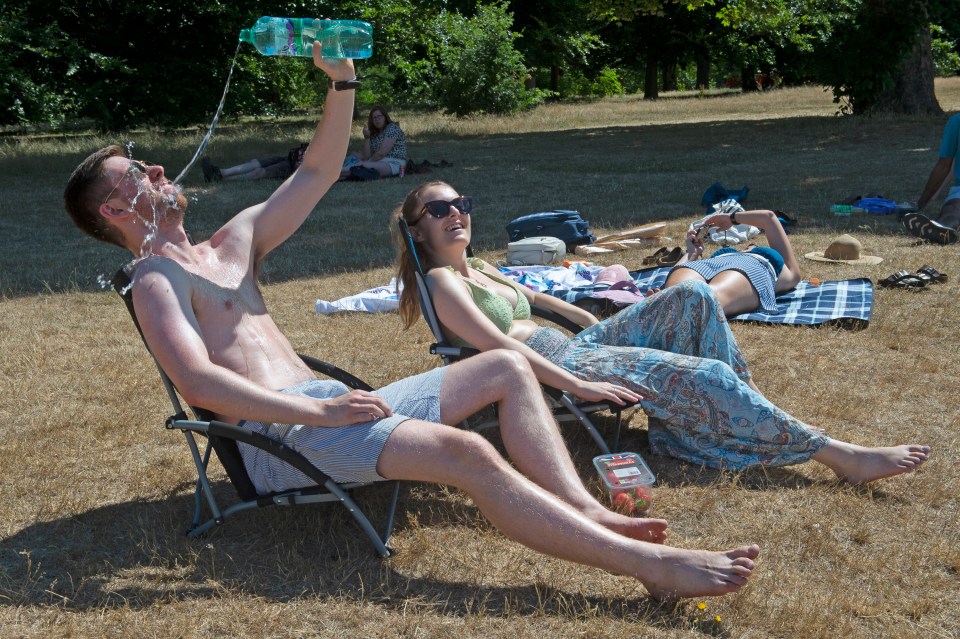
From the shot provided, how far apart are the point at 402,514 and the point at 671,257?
A: 438 cm

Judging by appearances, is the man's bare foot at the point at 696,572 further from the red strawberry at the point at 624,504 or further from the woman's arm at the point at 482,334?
the woman's arm at the point at 482,334

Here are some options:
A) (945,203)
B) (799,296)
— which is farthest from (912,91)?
(799,296)

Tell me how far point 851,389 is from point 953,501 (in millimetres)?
1284

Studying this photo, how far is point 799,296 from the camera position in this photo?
6246mm

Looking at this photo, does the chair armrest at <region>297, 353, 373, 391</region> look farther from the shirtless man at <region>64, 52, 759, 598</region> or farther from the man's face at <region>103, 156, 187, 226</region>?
the man's face at <region>103, 156, 187, 226</region>

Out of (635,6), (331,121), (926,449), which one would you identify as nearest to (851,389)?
(926,449)

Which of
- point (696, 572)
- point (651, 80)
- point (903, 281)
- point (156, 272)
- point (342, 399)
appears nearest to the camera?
point (696, 572)

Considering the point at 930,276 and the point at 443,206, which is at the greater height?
the point at 443,206

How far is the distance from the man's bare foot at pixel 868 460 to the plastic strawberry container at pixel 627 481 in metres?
0.69

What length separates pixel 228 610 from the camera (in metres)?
2.91

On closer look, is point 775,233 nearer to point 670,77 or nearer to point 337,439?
point 337,439

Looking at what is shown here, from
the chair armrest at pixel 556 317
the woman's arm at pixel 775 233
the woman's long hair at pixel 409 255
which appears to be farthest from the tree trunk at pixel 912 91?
the woman's long hair at pixel 409 255

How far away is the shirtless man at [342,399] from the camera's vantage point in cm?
278

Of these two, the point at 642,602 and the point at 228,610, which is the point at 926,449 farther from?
the point at 228,610
